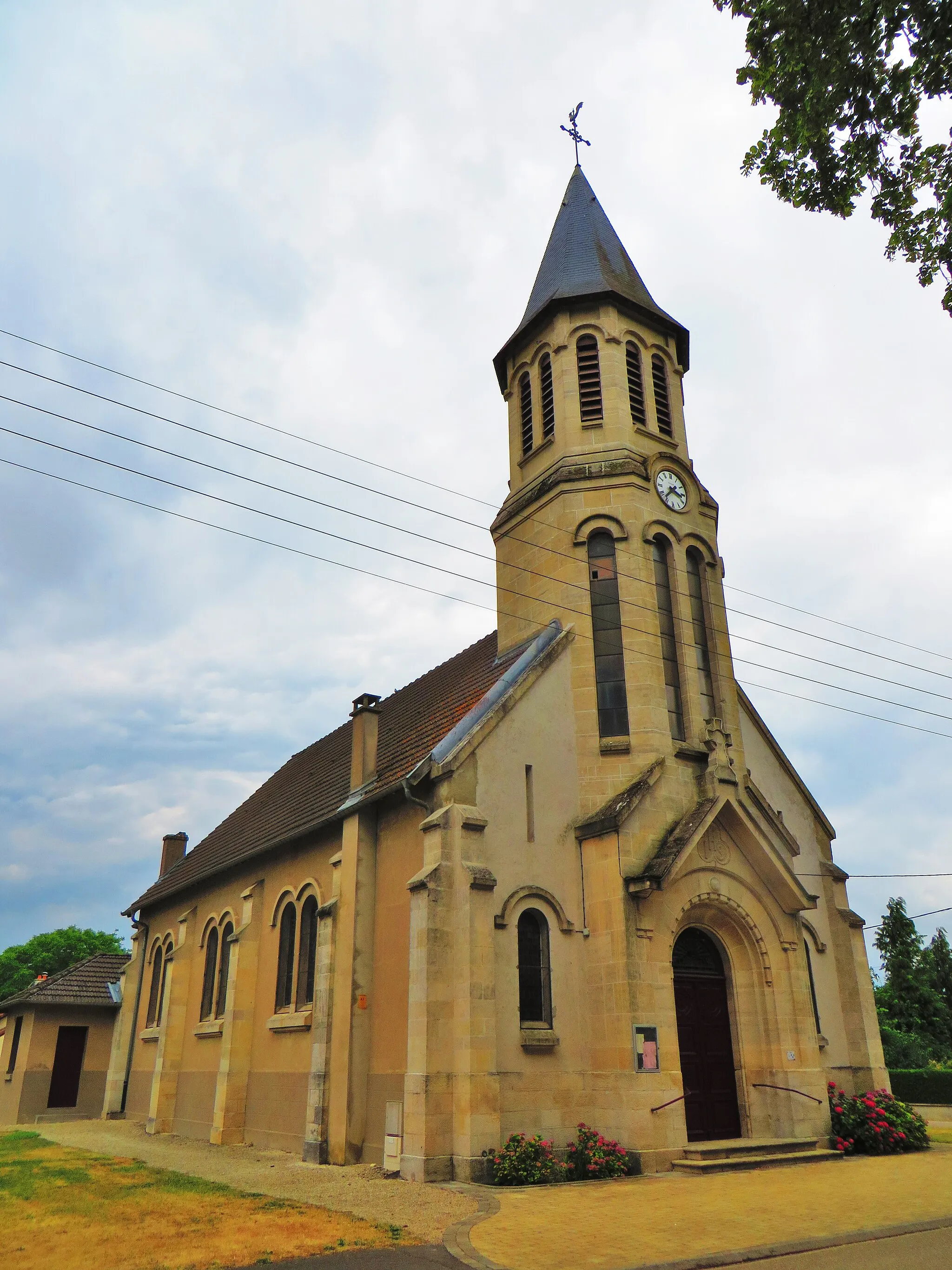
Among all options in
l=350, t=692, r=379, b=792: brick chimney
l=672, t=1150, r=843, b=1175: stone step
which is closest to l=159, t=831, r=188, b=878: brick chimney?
l=350, t=692, r=379, b=792: brick chimney

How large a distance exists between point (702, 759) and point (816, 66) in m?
12.7

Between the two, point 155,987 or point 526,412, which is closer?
point 526,412

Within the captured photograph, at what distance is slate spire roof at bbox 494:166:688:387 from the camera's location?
22641 mm

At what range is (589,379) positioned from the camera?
2205 centimetres

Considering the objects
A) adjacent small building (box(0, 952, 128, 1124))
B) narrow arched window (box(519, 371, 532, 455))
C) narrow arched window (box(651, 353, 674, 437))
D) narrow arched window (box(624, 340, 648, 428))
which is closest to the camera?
narrow arched window (box(624, 340, 648, 428))

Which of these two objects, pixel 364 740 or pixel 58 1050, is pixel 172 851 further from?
pixel 364 740

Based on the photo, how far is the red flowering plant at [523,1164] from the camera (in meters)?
13.6

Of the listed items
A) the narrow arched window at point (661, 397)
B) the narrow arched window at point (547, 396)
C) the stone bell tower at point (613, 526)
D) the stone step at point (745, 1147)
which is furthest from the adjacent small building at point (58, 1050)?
the narrow arched window at point (661, 397)

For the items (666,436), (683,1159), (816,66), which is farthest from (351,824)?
(816,66)

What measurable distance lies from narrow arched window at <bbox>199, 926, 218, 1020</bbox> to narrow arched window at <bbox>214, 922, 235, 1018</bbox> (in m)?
0.34

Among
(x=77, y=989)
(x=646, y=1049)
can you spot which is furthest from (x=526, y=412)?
(x=77, y=989)

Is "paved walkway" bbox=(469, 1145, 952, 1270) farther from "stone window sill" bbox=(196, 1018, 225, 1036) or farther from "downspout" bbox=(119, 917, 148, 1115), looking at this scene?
"downspout" bbox=(119, 917, 148, 1115)

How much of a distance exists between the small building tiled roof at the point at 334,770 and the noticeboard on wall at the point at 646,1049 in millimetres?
5848

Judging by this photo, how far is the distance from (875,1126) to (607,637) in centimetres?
1015
